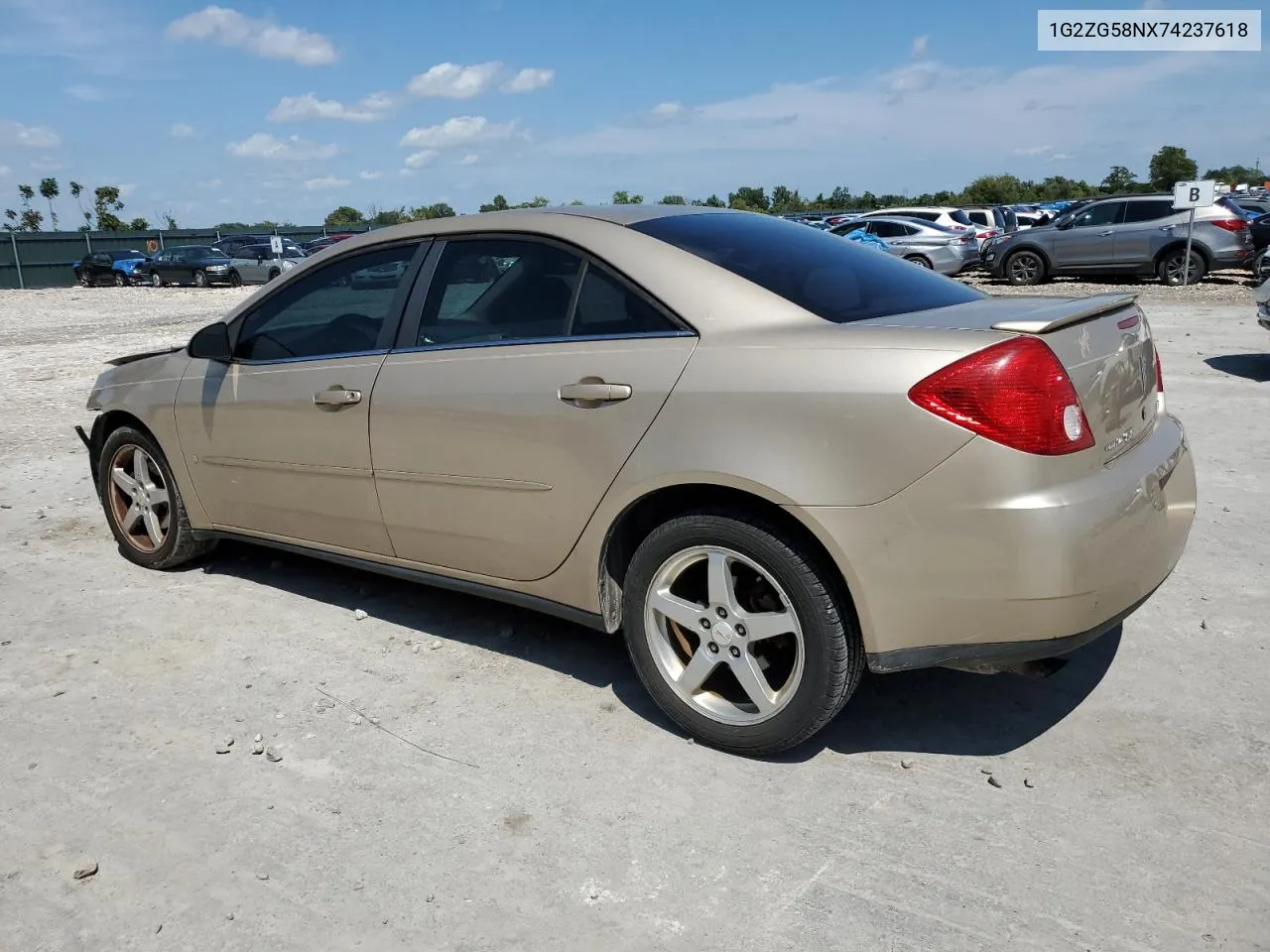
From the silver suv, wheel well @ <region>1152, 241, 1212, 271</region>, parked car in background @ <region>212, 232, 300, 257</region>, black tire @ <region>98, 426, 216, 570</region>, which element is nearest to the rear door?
the silver suv

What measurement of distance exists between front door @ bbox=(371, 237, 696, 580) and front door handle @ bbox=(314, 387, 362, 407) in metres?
0.12

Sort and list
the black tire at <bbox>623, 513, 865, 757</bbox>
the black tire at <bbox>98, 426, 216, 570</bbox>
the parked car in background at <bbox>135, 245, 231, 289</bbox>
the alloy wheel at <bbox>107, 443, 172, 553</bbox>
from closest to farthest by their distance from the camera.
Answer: the black tire at <bbox>623, 513, 865, 757</bbox> < the black tire at <bbox>98, 426, 216, 570</bbox> < the alloy wheel at <bbox>107, 443, 172, 553</bbox> < the parked car in background at <bbox>135, 245, 231, 289</bbox>

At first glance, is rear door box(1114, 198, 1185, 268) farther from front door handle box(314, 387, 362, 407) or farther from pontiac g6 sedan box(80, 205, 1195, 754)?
front door handle box(314, 387, 362, 407)

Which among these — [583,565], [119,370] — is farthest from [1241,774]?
[119,370]

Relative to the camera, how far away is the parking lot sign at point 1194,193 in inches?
693

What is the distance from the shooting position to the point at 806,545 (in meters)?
2.90

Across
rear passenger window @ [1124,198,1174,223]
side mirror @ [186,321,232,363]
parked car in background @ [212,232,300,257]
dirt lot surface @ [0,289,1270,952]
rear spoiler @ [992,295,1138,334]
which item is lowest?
dirt lot surface @ [0,289,1270,952]

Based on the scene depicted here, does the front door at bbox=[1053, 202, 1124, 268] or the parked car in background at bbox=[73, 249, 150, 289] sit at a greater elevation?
the parked car in background at bbox=[73, 249, 150, 289]

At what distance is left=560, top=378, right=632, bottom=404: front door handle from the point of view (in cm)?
315

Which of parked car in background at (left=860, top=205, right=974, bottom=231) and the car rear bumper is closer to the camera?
the car rear bumper

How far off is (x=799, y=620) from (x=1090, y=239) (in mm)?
19983

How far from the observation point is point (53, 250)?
4288cm

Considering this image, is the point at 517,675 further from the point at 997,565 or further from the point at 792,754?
the point at 997,565

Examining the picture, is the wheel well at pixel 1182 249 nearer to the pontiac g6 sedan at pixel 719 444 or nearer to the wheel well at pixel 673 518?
the pontiac g6 sedan at pixel 719 444
